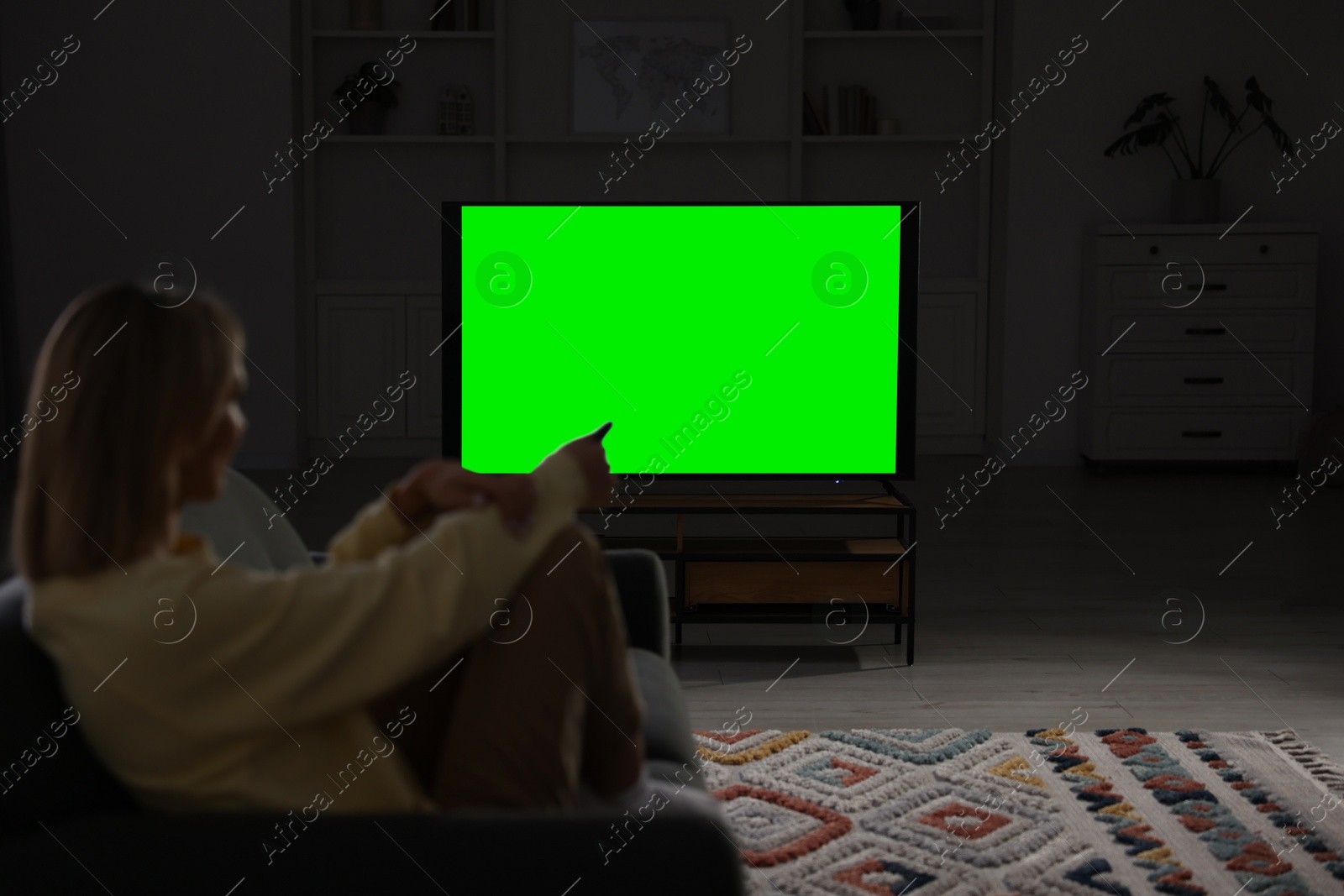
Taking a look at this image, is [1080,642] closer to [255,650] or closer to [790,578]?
[790,578]

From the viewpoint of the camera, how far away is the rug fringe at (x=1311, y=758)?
2059 mm

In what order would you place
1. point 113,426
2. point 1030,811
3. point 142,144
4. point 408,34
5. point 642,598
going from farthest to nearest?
1. point 408,34
2. point 142,144
3. point 1030,811
4. point 642,598
5. point 113,426

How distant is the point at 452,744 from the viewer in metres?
1.04

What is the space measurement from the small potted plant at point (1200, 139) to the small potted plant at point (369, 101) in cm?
310

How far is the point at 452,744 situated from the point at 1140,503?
4192 millimetres

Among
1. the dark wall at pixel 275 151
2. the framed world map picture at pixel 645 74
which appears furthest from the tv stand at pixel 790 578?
the framed world map picture at pixel 645 74

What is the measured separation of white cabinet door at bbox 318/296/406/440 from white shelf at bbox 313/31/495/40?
112 cm

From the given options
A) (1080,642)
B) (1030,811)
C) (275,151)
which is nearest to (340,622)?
(1030,811)

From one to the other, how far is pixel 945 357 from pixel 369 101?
2789 millimetres

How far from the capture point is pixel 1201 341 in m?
5.45

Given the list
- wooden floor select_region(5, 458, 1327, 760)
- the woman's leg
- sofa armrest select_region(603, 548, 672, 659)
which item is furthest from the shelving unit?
the woman's leg

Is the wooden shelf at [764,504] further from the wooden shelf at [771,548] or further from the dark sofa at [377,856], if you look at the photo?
the dark sofa at [377,856]

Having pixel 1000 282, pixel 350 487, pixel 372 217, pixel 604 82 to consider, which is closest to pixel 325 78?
pixel 372 217

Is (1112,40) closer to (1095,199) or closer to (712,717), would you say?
(1095,199)
